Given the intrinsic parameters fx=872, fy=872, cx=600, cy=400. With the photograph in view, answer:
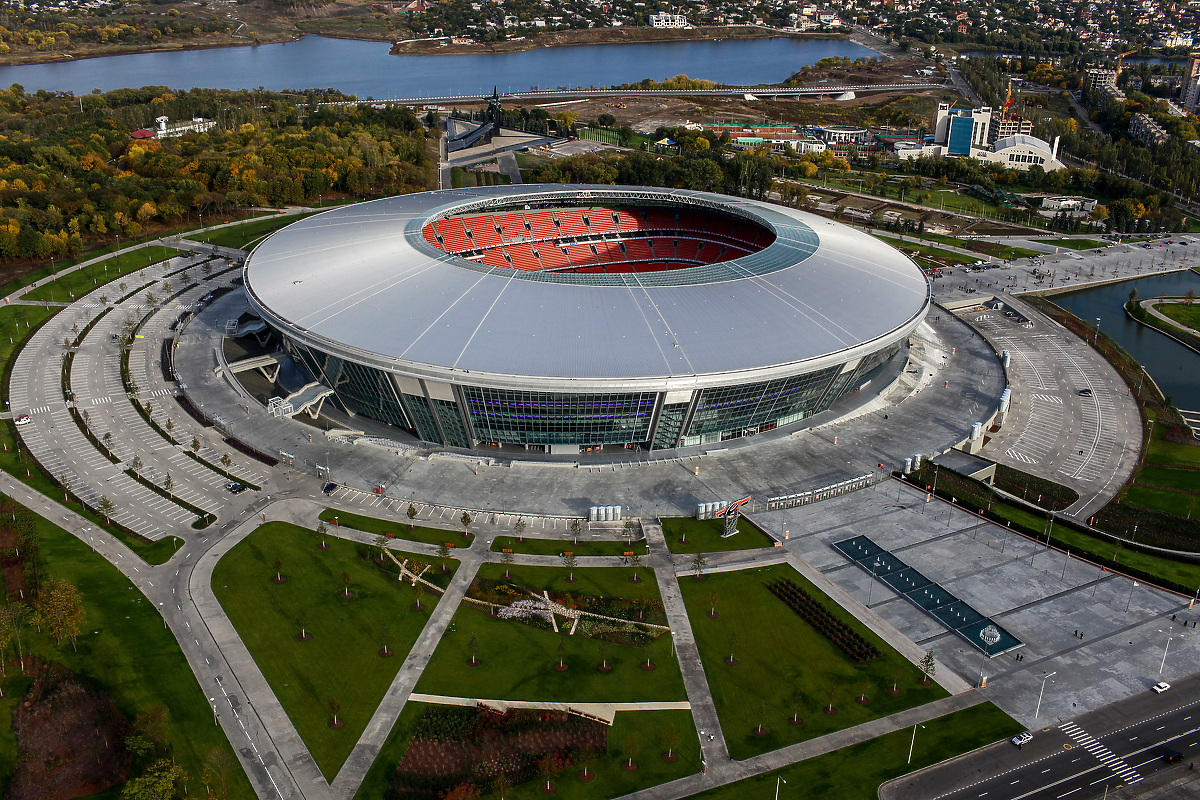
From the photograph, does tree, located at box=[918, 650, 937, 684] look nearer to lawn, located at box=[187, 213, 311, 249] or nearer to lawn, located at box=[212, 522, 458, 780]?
lawn, located at box=[212, 522, 458, 780]

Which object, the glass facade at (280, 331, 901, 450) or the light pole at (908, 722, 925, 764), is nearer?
the light pole at (908, 722, 925, 764)

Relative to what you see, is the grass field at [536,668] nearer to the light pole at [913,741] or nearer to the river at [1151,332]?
the light pole at [913,741]

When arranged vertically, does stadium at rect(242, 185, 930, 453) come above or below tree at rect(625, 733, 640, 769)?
above

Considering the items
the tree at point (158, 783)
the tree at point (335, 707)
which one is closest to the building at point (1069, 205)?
the tree at point (335, 707)

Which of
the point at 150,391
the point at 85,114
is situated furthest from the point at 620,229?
the point at 85,114

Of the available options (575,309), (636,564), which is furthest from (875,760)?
(575,309)

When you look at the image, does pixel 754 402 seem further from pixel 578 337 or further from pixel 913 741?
pixel 913 741

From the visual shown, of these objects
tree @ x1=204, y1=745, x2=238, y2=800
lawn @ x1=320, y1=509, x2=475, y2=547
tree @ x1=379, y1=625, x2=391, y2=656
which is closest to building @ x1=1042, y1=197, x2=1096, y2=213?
lawn @ x1=320, y1=509, x2=475, y2=547
